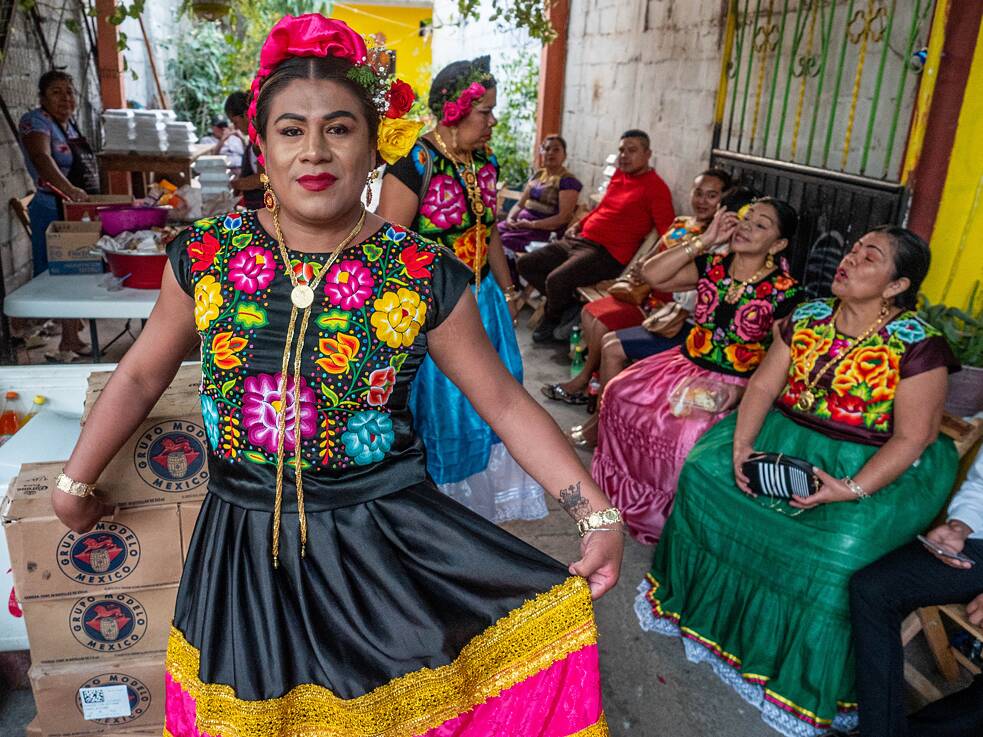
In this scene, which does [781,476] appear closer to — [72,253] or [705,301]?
[705,301]

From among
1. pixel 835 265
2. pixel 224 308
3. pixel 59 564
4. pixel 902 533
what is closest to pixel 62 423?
pixel 59 564

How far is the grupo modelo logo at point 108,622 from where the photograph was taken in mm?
2031

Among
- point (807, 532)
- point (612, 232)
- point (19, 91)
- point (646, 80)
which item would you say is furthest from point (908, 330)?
point (19, 91)

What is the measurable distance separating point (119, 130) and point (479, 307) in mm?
5028

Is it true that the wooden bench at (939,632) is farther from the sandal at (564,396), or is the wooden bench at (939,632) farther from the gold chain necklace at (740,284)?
the sandal at (564,396)

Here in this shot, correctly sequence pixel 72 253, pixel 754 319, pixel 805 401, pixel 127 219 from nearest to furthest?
pixel 805 401 → pixel 754 319 → pixel 72 253 → pixel 127 219

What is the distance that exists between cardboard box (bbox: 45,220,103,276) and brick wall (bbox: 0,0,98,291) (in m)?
1.55

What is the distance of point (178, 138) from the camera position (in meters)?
7.14

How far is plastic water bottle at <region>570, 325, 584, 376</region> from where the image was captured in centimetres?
568

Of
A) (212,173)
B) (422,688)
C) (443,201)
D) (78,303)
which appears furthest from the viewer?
(212,173)

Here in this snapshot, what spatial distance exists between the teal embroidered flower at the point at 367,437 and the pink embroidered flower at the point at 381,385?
26 mm

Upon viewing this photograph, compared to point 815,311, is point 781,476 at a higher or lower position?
lower

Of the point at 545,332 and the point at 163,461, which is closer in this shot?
the point at 163,461

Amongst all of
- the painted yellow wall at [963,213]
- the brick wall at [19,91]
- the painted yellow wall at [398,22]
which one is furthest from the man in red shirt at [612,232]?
the painted yellow wall at [398,22]
